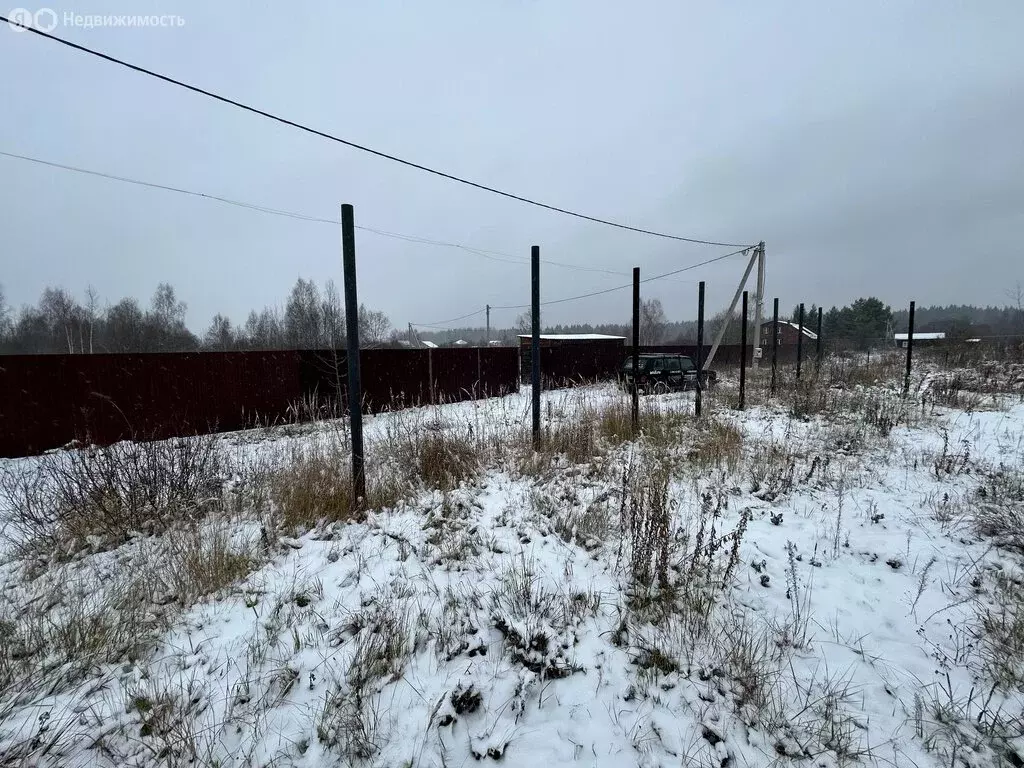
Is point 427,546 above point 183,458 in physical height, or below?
below

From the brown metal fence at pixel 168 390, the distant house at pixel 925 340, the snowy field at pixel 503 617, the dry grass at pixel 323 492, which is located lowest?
the snowy field at pixel 503 617

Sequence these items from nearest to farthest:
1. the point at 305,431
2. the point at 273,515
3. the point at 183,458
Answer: the point at 273,515, the point at 183,458, the point at 305,431

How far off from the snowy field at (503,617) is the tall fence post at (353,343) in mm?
288

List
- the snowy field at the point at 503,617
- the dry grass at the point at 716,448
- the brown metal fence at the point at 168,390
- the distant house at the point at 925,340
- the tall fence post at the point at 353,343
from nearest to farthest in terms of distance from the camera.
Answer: the snowy field at the point at 503,617
the tall fence post at the point at 353,343
the dry grass at the point at 716,448
the brown metal fence at the point at 168,390
the distant house at the point at 925,340

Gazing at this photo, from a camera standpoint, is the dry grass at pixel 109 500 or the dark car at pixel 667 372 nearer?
the dry grass at pixel 109 500

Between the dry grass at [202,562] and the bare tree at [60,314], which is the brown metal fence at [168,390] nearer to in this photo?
the dry grass at [202,562]

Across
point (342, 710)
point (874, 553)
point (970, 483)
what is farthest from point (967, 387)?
point (342, 710)

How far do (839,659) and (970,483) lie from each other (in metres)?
4.05

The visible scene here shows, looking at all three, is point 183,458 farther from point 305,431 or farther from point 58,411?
point 58,411

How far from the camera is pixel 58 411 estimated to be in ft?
24.5

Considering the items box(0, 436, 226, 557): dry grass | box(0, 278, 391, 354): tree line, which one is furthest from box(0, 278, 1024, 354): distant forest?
box(0, 436, 226, 557): dry grass

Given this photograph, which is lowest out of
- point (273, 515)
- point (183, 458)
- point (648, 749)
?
point (648, 749)

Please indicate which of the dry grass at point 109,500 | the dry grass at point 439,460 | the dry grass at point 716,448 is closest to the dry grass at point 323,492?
the dry grass at point 439,460

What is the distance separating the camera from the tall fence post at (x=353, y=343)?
→ 3.78 m
